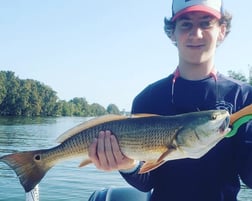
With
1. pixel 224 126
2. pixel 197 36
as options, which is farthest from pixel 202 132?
pixel 197 36

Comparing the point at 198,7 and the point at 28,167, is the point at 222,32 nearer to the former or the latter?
the point at 198,7

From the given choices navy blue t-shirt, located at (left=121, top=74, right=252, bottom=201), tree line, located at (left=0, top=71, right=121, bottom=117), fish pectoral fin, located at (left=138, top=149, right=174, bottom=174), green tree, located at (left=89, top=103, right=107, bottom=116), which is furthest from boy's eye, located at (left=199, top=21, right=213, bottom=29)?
green tree, located at (left=89, top=103, right=107, bottom=116)

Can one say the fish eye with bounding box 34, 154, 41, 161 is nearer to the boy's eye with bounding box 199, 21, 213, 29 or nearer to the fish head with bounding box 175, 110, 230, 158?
the fish head with bounding box 175, 110, 230, 158

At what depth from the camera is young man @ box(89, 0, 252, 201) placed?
309 cm

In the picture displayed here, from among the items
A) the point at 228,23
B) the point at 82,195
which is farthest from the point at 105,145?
the point at 82,195

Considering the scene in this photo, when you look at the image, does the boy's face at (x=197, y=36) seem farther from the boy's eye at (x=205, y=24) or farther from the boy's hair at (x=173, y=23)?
the boy's hair at (x=173, y=23)

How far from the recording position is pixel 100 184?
14.1 m

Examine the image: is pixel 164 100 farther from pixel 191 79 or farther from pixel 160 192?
pixel 160 192

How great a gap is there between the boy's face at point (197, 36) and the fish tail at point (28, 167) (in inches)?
54.3

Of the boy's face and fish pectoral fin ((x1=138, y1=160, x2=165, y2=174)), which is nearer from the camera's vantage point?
fish pectoral fin ((x1=138, y1=160, x2=165, y2=174))

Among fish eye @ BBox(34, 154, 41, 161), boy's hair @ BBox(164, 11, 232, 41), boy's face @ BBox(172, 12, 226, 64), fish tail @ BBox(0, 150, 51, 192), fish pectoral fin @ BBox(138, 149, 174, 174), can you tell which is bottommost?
fish tail @ BBox(0, 150, 51, 192)

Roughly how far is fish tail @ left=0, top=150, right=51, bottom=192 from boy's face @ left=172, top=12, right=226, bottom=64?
1.38 metres

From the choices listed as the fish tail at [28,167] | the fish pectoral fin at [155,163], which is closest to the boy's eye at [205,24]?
the fish pectoral fin at [155,163]

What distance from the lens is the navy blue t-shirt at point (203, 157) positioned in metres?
3.08
